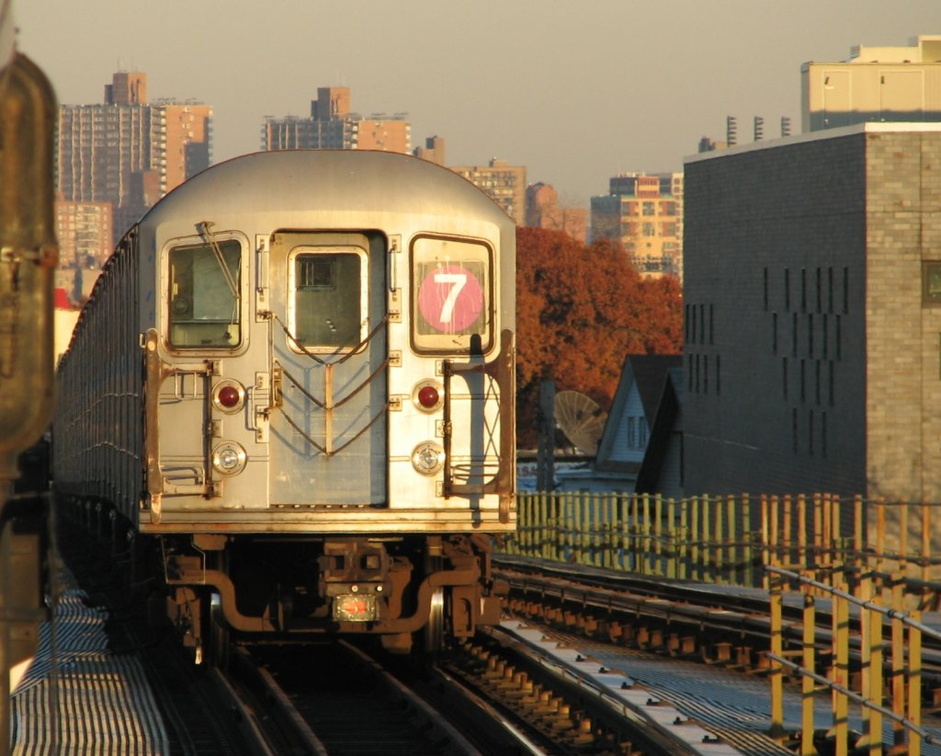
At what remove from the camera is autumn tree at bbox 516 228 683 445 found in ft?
239

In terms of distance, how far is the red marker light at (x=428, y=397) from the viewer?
11.4m

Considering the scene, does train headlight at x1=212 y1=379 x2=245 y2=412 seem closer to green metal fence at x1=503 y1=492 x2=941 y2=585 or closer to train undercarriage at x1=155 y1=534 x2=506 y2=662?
train undercarriage at x1=155 y1=534 x2=506 y2=662

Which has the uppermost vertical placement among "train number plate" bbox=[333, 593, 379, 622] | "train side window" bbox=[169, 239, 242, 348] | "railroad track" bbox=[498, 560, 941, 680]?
"train side window" bbox=[169, 239, 242, 348]

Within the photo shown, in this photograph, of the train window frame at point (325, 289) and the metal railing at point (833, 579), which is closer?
the metal railing at point (833, 579)

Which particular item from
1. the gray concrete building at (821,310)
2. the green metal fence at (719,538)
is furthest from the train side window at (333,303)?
the gray concrete building at (821,310)

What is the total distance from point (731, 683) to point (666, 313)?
67.0m

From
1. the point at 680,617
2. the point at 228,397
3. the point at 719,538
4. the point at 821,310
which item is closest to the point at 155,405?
the point at 228,397

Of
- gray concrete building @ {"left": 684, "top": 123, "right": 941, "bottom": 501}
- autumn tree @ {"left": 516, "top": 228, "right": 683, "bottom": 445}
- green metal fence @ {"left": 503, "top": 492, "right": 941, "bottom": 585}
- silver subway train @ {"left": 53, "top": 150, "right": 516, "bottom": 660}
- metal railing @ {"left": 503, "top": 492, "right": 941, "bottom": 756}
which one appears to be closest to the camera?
metal railing @ {"left": 503, "top": 492, "right": 941, "bottom": 756}

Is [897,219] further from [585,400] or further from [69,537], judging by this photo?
[585,400]

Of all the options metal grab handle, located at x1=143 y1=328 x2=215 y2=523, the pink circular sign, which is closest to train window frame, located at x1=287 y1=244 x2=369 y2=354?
the pink circular sign

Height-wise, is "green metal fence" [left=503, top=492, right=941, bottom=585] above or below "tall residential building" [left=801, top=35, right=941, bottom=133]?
below

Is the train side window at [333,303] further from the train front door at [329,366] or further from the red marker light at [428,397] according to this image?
the red marker light at [428,397]

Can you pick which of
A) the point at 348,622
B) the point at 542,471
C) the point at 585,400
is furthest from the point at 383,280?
the point at 585,400

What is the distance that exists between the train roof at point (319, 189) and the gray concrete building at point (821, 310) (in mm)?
19742
